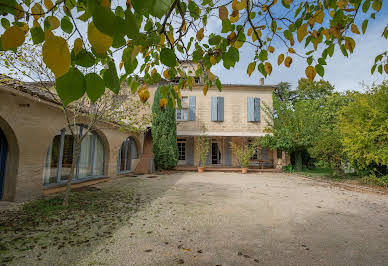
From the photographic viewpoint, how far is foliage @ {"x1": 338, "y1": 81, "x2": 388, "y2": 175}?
267 inches

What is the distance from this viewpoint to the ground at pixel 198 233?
7.85 feet

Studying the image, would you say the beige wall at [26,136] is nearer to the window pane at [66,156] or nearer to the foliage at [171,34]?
the window pane at [66,156]

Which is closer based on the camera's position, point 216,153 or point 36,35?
point 36,35

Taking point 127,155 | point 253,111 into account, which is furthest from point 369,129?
point 127,155

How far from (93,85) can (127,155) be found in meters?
10.6

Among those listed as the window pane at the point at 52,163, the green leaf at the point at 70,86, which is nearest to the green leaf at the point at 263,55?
the green leaf at the point at 70,86

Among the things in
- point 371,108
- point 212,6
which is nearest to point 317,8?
point 212,6

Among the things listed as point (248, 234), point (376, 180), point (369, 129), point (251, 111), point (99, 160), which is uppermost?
point (251, 111)

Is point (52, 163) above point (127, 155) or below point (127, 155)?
below

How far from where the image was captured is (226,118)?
46.5 feet

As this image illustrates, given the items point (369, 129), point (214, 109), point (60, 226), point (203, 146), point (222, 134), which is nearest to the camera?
point (60, 226)

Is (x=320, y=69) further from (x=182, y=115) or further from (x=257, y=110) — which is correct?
(x=257, y=110)

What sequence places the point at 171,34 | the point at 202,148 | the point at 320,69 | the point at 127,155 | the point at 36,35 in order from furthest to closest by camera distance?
the point at 202,148, the point at 127,155, the point at 171,34, the point at 320,69, the point at 36,35

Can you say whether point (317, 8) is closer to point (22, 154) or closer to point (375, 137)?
point (22, 154)
